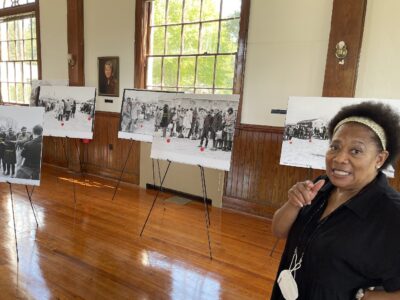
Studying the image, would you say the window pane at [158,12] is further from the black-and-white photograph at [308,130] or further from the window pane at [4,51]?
the window pane at [4,51]

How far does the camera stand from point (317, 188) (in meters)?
1.05

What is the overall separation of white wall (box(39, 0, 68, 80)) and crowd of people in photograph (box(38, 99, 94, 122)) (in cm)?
148

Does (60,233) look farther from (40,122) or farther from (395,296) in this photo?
(395,296)

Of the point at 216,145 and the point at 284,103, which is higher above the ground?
the point at 284,103

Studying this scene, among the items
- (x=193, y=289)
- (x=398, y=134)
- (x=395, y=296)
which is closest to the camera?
(x=395, y=296)

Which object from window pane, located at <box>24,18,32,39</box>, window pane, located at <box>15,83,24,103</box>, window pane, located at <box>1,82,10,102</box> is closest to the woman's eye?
window pane, located at <box>24,18,32,39</box>

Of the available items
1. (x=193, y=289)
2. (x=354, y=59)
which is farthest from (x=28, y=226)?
(x=354, y=59)

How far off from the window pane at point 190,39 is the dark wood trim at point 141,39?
0.66m

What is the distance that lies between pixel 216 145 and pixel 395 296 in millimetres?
1896

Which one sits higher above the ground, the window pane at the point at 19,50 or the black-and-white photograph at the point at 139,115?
the window pane at the point at 19,50

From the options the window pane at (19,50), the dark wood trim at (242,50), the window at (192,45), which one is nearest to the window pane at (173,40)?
the window at (192,45)

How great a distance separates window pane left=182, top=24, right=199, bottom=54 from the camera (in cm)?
406

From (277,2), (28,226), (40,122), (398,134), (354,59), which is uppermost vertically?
(277,2)

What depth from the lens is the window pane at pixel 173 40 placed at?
4.21m
